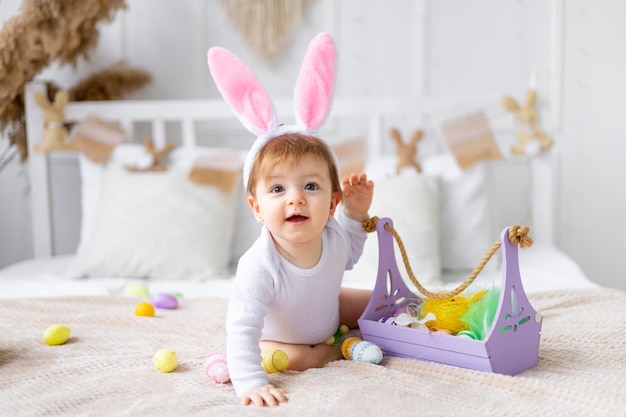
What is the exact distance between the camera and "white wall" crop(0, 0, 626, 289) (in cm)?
262

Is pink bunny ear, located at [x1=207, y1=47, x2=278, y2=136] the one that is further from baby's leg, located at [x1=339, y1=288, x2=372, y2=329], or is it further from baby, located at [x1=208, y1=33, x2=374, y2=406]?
baby's leg, located at [x1=339, y1=288, x2=372, y2=329]

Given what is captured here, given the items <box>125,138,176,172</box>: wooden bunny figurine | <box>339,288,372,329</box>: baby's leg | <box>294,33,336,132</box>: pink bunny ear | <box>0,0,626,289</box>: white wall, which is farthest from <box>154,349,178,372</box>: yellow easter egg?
<box>0,0,626,289</box>: white wall

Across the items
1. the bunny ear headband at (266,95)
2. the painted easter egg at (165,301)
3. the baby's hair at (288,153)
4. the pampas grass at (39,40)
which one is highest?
the pampas grass at (39,40)

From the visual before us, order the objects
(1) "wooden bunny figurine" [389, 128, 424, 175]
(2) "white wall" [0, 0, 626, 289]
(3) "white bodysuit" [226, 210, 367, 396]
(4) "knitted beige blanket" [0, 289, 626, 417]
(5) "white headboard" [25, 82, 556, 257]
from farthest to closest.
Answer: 1. (2) "white wall" [0, 0, 626, 289]
2. (5) "white headboard" [25, 82, 556, 257]
3. (1) "wooden bunny figurine" [389, 128, 424, 175]
4. (3) "white bodysuit" [226, 210, 367, 396]
5. (4) "knitted beige blanket" [0, 289, 626, 417]

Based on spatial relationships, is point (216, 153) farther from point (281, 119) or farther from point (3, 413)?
point (3, 413)

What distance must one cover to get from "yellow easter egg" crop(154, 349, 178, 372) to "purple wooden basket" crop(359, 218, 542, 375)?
0.35 m

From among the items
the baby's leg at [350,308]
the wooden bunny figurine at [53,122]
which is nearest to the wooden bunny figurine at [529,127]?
the baby's leg at [350,308]

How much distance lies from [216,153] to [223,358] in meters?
1.21

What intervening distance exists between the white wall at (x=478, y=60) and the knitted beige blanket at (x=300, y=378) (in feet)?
3.86

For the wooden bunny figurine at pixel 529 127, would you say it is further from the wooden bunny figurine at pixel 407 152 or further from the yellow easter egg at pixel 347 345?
the yellow easter egg at pixel 347 345

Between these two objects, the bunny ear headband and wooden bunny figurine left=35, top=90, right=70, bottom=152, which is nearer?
the bunny ear headband

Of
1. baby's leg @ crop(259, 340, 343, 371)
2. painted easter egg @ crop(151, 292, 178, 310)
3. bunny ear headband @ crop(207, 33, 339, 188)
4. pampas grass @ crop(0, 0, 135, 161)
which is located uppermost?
pampas grass @ crop(0, 0, 135, 161)

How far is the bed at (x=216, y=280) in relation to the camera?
111cm

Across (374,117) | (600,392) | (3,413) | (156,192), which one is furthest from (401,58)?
(3,413)
